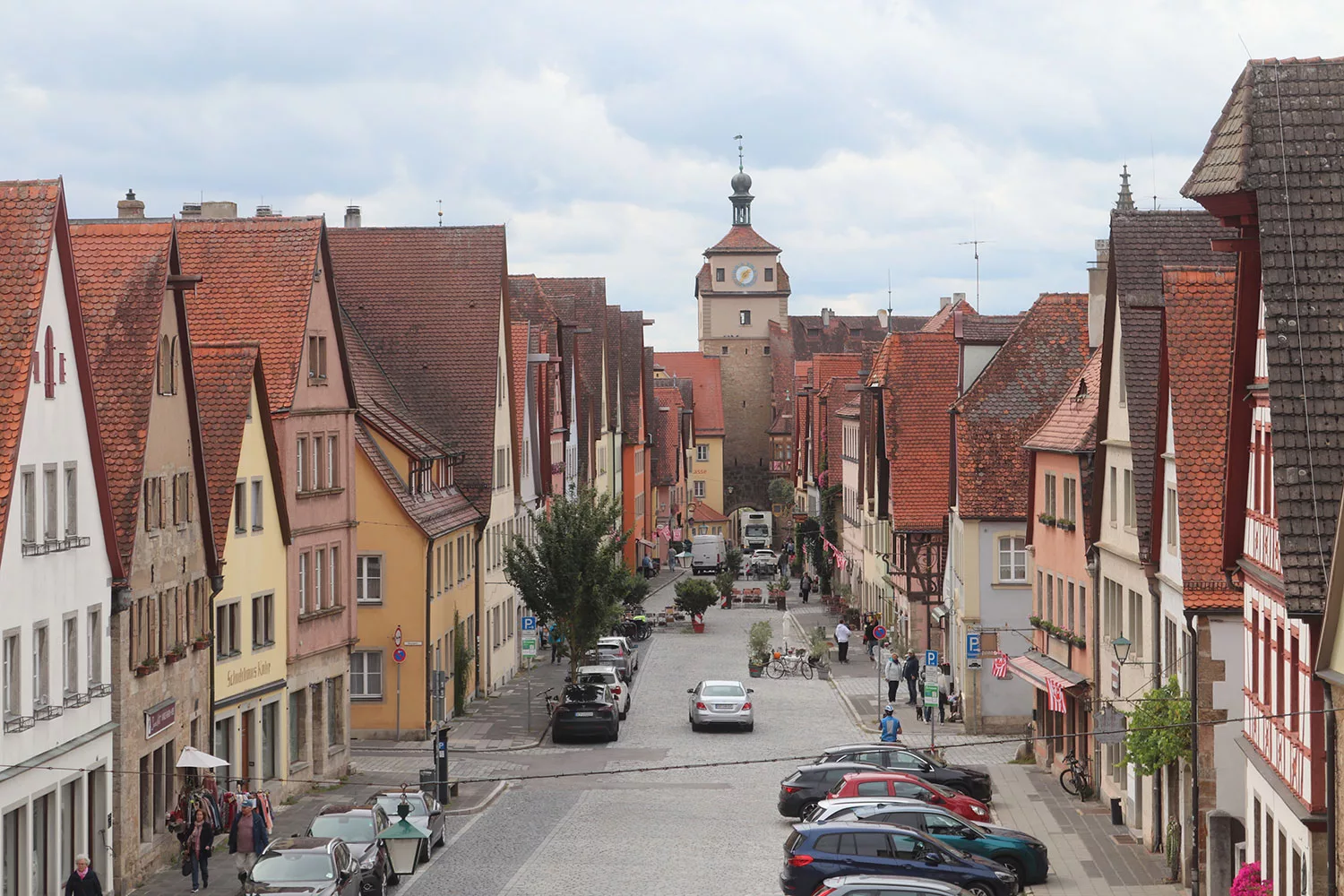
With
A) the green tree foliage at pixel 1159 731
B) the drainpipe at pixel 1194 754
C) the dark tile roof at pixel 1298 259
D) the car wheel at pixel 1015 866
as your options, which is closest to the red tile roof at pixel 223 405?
the car wheel at pixel 1015 866

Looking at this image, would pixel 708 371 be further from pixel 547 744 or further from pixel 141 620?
pixel 141 620

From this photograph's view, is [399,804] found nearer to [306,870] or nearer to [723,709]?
[306,870]

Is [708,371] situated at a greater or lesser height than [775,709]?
greater

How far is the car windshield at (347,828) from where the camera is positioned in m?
28.2

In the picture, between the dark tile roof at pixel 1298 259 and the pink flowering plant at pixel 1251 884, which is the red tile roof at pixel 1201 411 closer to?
the pink flowering plant at pixel 1251 884

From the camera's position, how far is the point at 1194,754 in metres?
26.7

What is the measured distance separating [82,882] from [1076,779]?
1907 centimetres

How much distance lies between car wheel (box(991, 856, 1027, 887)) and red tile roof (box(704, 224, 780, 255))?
403ft

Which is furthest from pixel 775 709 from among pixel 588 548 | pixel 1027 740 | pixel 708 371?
pixel 708 371

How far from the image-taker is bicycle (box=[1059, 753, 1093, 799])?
3616 cm

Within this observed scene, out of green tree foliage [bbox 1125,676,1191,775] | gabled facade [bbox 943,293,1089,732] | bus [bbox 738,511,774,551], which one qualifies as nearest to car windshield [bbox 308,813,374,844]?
green tree foliage [bbox 1125,676,1191,775]

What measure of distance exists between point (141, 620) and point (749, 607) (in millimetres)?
58486

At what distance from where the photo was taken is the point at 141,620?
96.9 ft

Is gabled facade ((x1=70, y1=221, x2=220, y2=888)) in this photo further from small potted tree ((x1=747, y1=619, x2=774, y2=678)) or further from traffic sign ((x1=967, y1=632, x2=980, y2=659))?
small potted tree ((x1=747, y1=619, x2=774, y2=678))
